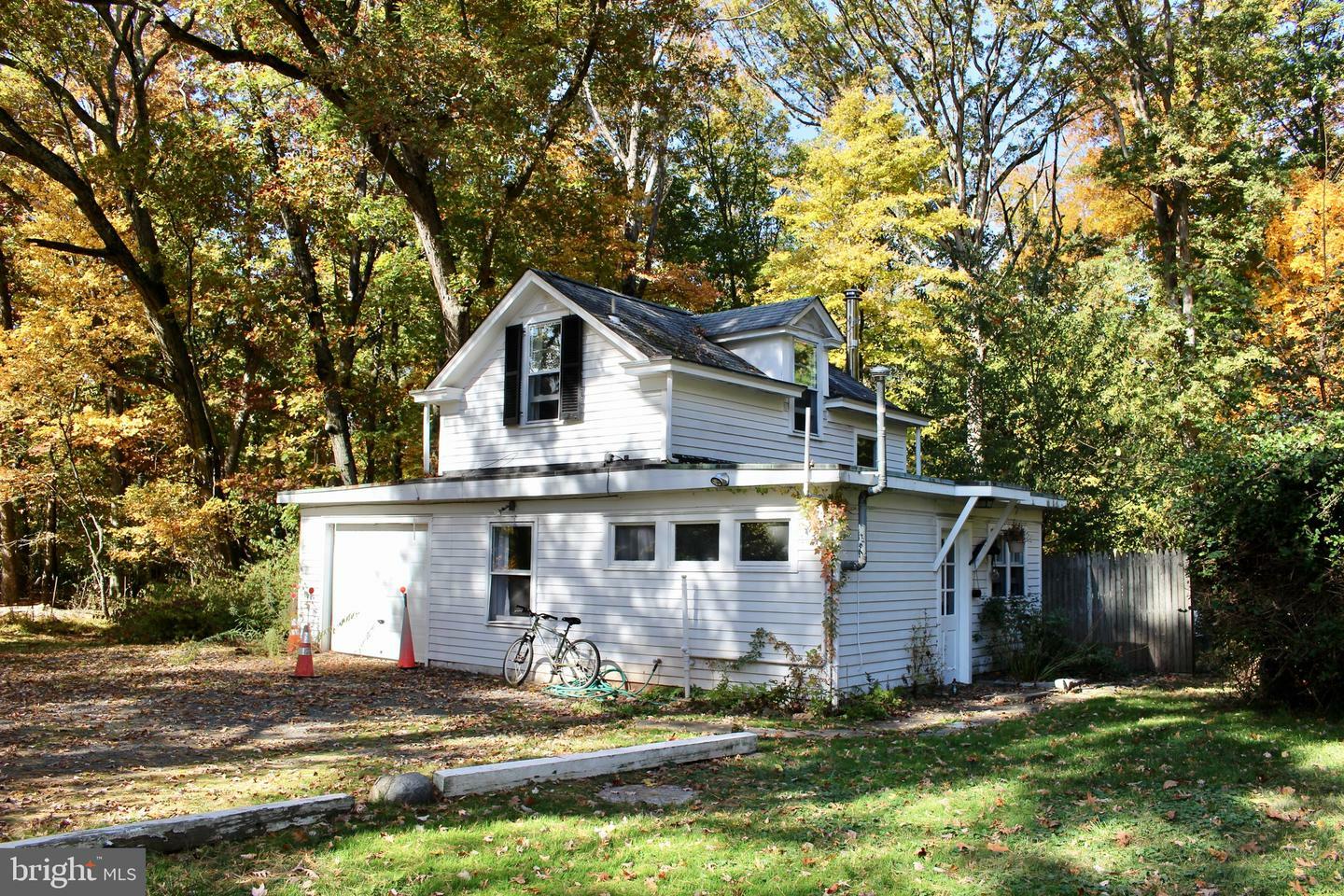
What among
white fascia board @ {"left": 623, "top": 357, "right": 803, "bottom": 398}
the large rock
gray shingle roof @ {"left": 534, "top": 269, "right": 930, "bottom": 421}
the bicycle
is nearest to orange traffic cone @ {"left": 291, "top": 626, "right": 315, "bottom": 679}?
the bicycle

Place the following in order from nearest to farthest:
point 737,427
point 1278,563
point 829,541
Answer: point 1278,563 → point 829,541 → point 737,427

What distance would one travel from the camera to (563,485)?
47.4 feet

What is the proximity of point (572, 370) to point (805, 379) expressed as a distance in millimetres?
5018

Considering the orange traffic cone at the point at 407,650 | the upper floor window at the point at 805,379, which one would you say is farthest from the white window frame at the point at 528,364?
the upper floor window at the point at 805,379

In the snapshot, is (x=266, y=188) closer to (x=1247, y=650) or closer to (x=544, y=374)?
(x=544, y=374)

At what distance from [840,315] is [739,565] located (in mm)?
14221

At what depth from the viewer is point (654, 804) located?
7379 mm

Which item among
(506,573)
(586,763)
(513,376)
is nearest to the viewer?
(586,763)

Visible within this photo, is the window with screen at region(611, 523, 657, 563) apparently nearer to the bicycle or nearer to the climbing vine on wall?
the bicycle

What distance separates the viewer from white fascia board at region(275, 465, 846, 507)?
1230 centimetres

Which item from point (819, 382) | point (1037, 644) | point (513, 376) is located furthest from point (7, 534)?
point (1037, 644)

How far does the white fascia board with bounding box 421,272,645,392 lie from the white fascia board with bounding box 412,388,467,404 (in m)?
0.07

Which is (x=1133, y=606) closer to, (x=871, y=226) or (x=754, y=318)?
(x=754, y=318)

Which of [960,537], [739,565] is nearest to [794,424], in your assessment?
[960,537]
